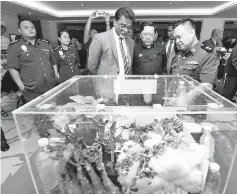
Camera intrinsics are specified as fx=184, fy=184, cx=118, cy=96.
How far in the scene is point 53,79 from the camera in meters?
2.19

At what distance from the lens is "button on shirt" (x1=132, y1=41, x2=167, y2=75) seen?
2.04 m

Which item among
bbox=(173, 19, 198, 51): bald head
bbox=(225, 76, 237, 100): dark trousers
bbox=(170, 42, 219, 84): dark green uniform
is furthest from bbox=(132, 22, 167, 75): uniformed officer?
bbox=(225, 76, 237, 100): dark trousers

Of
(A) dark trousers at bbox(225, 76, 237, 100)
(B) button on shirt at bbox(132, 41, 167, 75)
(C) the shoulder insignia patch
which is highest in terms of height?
(C) the shoulder insignia patch

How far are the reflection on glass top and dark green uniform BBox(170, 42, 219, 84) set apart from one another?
0.38 ft

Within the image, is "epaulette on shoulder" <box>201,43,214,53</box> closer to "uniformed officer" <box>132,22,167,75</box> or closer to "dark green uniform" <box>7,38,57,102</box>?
"uniformed officer" <box>132,22,167,75</box>

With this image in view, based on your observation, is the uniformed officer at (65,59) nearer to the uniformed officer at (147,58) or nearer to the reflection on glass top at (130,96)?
the uniformed officer at (147,58)

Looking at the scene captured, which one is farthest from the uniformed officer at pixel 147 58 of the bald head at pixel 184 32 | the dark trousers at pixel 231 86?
the dark trousers at pixel 231 86

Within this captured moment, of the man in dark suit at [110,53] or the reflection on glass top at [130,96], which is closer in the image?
the reflection on glass top at [130,96]

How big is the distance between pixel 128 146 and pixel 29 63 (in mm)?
1730

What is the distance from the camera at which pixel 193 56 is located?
142 cm

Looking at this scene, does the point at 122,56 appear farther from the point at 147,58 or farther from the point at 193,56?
the point at 193,56

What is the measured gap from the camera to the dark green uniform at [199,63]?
53.2 inches

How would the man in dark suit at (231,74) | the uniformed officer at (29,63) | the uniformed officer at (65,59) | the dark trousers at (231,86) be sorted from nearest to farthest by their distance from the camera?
the uniformed officer at (29,63) < the man in dark suit at (231,74) < the dark trousers at (231,86) < the uniformed officer at (65,59)

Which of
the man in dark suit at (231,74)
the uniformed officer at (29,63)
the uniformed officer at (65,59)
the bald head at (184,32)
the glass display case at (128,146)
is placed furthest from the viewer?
the uniformed officer at (65,59)
